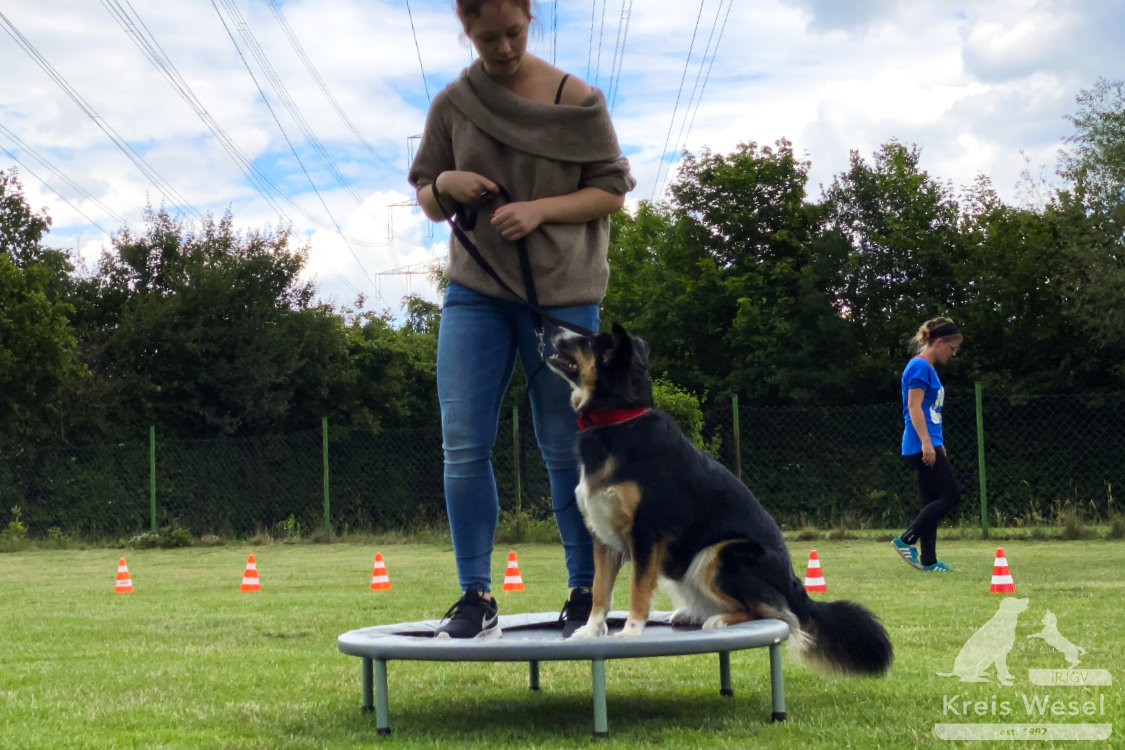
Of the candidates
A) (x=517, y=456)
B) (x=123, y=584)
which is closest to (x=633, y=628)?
(x=123, y=584)

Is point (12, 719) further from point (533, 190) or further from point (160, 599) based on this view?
point (160, 599)

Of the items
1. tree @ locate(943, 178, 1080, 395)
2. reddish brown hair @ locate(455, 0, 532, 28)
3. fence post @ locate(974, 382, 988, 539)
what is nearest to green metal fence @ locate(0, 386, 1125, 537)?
fence post @ locate(974, 382, 988, 539)

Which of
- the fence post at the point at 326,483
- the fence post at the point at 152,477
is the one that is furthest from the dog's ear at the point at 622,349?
the fence post at the point at 152,477

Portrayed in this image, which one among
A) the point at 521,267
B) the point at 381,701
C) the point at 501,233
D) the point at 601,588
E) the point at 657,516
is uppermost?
the point at 501,233

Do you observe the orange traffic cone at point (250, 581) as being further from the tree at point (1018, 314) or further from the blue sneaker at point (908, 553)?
the tree at point (1018, 314)

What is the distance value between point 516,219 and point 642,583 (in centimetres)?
133

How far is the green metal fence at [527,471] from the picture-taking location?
17000 millimetres

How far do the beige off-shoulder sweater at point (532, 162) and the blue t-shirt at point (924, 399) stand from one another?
584 centimetres

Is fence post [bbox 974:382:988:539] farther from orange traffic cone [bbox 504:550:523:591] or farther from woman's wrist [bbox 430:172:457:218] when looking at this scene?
woman's wrist [bbox 430:172:457:218]

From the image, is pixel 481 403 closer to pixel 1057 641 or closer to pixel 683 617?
pixel 683 617

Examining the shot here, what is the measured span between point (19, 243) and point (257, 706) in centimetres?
2754

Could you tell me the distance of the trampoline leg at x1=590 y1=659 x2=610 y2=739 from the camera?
368cm

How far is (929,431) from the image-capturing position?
9.63 m

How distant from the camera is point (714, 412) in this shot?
1703 centimetres
